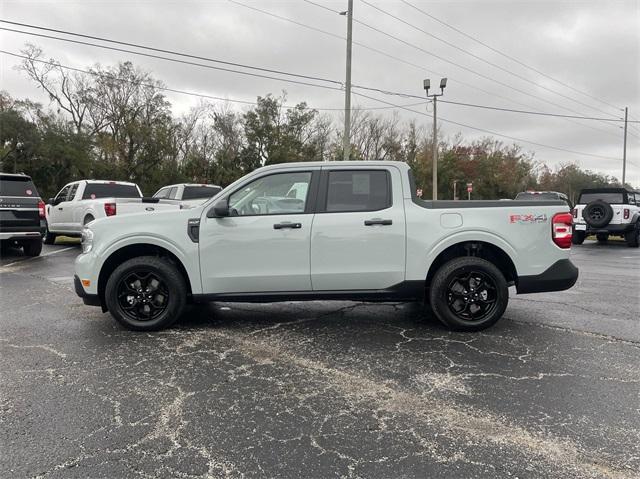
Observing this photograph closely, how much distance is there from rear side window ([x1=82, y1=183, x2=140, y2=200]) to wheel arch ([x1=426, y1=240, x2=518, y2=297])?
1093cm

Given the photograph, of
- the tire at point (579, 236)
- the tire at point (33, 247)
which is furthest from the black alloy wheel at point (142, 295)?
the tire at point (579, 236)

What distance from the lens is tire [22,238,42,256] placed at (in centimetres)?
1127

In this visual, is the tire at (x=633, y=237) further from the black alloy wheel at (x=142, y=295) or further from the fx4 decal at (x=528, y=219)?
the black alloy wheel at (x=142, y=295)

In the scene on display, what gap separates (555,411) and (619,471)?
26.9 inches

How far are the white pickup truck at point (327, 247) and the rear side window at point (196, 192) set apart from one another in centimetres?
777

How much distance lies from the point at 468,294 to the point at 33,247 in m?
10.7

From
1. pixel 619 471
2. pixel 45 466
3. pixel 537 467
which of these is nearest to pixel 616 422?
pixel 619 471

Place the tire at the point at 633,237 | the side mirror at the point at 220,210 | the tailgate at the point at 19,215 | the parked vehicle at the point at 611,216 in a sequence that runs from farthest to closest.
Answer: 1. the tire at the point at 633,237
2. the parked vehicle at the point at 611,216
3. the tailgate at the point at 19,215
4. the side mirror at the point at 220,210

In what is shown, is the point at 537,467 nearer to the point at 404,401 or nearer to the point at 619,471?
the point at 619,471

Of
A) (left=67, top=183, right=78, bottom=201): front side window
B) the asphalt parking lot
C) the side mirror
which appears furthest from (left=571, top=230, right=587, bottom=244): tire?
(left=67, top=183, right=78, bottom=201): front side window

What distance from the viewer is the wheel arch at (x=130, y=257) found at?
4988 mm

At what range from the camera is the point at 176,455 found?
8.73 feet

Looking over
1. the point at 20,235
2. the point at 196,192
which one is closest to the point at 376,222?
the point at 196,192

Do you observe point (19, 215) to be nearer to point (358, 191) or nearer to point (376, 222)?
A: point (358, 191)
